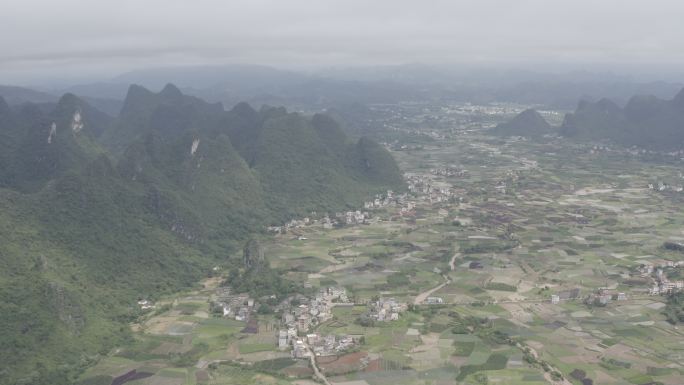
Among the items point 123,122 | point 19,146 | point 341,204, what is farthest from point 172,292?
point 123,122

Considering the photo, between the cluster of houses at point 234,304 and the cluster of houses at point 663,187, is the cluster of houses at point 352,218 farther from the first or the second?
the cluster of houses at point 663,187

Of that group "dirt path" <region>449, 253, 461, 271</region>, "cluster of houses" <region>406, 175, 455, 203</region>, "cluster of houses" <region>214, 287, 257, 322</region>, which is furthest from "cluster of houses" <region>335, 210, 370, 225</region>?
"cluster of houses" <region>214, 287, 257, 322</region>

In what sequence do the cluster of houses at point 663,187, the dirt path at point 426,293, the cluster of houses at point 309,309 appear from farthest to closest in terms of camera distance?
the cluster of houses at point 663,187
the dirt path at point 426,293
the cluster of houses at point 309,309

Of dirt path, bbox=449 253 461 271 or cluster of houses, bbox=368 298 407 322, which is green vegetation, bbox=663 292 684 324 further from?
cluster of houses, bbox=368 298 407 322

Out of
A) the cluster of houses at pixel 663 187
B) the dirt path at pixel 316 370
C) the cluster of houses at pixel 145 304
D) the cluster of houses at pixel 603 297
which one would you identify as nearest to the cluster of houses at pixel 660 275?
the cluster of houses at pixel 603 297

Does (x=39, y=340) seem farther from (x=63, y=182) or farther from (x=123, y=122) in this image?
(x=123, y=122)

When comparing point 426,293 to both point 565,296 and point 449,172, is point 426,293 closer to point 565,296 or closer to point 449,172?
point 565,296
